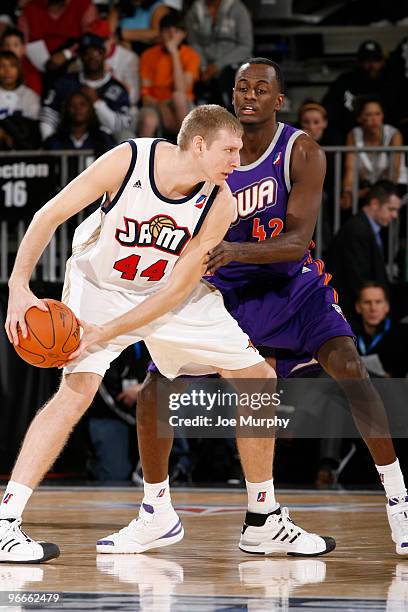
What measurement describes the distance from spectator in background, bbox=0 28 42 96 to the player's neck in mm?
5031

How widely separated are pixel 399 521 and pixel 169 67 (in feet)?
19.9

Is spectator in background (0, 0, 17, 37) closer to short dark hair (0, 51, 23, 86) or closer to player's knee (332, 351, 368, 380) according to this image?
short dark hair (0, 51, 23, 86)

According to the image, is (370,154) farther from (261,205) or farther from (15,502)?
(15,502)

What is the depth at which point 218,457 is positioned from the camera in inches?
320

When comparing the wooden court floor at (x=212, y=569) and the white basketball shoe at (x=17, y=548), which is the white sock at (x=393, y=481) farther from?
the white basketball shoe at (x=17, y=548)

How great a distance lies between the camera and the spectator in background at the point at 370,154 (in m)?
8.56

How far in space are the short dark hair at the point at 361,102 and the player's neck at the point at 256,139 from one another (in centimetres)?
402

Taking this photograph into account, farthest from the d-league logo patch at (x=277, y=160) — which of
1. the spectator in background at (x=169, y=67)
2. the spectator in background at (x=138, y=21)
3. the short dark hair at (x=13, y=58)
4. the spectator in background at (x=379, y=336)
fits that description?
the spectator in background at (x=138, y=21)

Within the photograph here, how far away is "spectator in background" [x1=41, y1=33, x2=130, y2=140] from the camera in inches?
371

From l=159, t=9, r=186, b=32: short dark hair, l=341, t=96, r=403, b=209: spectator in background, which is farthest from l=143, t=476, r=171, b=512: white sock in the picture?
l=159, t=9, r=186, b=32: short dark hair

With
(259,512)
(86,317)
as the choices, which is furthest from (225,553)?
(86,317)

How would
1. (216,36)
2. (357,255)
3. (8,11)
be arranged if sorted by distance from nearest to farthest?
1. (357,255)
2. (216,36)
3. (8,11)

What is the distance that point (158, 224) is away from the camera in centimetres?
445

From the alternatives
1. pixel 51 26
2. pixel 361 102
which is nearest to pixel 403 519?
pixel 361 102
